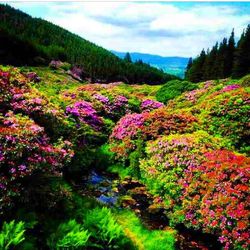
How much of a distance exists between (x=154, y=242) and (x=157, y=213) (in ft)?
8.07

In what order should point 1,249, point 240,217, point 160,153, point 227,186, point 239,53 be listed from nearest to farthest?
point 1,249 < point 240,217 < point 227,186 < point 160,153 < point 239,53

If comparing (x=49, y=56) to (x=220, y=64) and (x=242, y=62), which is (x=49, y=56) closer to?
(x=220, y=64)

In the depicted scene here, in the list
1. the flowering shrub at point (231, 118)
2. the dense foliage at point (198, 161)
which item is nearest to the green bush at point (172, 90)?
the dense foliage at point (198, 161)

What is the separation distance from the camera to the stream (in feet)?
41.0

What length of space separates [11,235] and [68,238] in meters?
1.59

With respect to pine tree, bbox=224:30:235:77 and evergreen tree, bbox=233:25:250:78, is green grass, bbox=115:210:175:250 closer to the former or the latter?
evergreen tree, bbox=233:25:250:78

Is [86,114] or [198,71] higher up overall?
[198,71]

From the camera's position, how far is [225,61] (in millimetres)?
79562

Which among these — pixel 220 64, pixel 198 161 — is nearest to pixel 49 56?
pixel 220 64

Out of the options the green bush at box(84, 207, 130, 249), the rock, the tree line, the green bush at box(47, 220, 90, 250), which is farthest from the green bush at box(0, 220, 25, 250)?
the tree line

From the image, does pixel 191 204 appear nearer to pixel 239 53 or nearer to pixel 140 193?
Answer: pixel 140 193

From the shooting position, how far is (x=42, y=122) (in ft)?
45.9

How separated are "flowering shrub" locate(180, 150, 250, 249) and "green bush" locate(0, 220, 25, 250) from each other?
19.7 ft

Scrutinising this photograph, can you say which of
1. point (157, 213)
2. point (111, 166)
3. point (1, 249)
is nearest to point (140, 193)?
point (157, 213)
